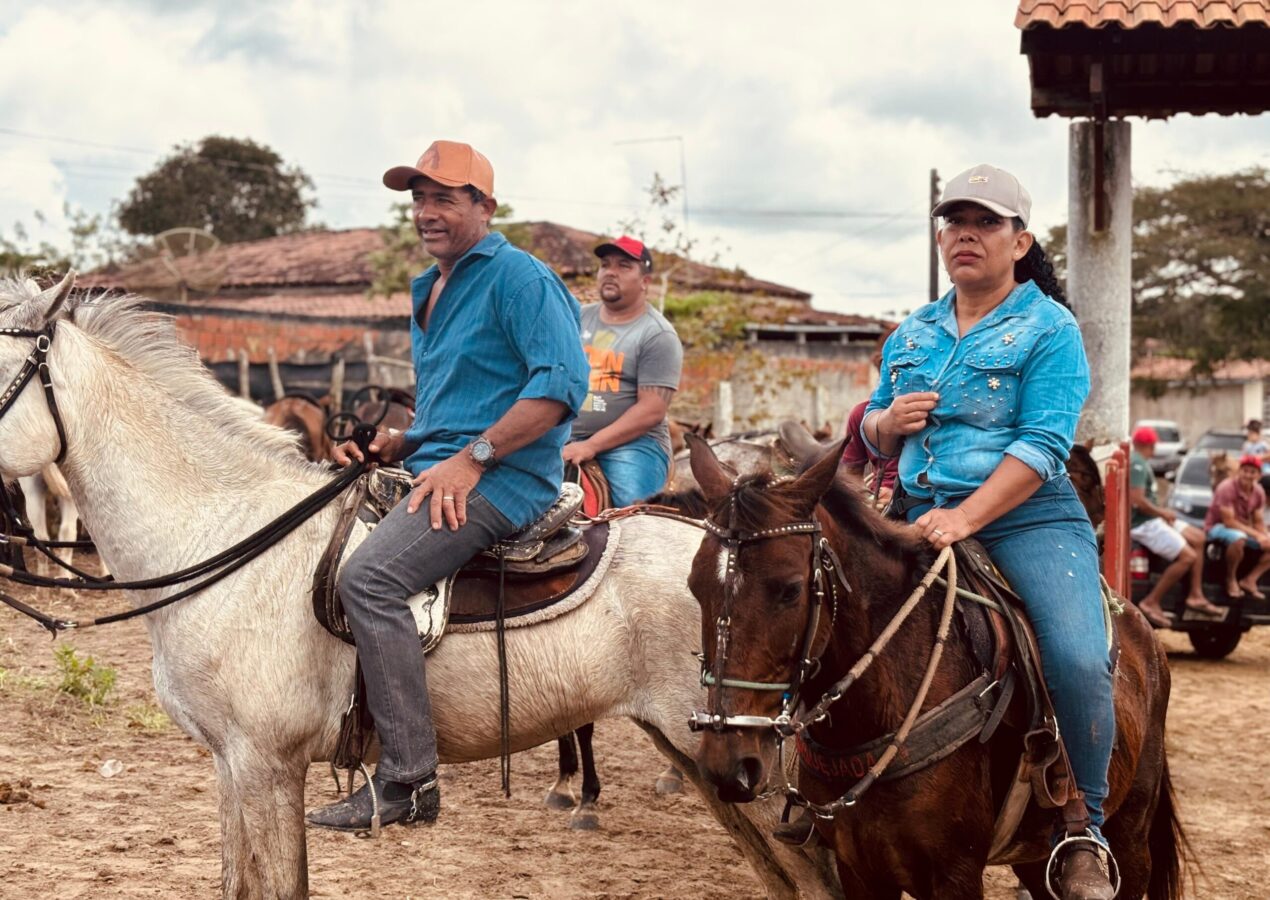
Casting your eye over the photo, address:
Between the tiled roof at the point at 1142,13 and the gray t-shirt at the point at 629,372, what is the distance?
9.78ft

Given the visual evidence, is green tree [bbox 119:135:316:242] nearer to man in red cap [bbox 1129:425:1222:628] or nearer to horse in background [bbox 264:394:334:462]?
horse in background [bbox 264:394:334:462]

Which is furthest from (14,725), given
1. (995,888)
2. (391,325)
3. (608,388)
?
(391,325)

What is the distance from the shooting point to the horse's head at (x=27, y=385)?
3.94 m

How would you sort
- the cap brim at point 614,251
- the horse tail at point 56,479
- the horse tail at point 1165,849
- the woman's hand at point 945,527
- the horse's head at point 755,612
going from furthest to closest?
1. the cap brim at point 614,251
2. the horse tail at point 1165,849
3. the horse tail at point 56,479
4. the woman's hand at point 945,527
5. the horse's head at point 755,612

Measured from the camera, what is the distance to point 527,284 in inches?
163

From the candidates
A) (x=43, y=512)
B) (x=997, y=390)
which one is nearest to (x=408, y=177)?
(x=997, y=390)

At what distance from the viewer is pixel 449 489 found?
4020mm

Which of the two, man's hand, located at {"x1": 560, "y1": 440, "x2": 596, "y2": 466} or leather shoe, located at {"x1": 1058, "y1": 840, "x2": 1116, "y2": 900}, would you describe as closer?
leather shoe, located at {"x1": 1058, "y1": 840, "x2": 1116, "y2": 900}

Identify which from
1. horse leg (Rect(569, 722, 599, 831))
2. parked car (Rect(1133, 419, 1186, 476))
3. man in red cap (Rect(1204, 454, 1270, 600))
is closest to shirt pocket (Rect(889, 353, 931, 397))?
horse leg (Rect(569, 722, 599, 831))

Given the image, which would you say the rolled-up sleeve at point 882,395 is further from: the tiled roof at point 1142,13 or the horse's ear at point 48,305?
the tiled roof at point 1142,13

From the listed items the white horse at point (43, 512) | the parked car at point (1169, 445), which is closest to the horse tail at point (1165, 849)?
the white horse at point (43, 512)

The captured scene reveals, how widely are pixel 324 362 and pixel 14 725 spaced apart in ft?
39.5

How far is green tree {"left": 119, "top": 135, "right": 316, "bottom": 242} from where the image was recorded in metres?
49.4

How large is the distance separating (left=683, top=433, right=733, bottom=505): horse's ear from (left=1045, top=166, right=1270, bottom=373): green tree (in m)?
35.6
